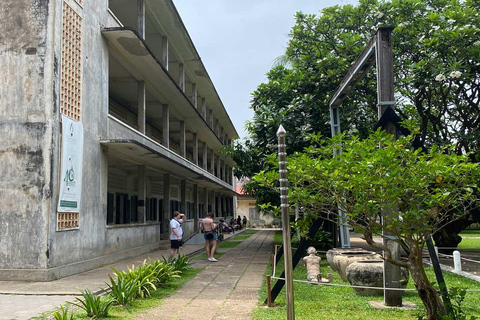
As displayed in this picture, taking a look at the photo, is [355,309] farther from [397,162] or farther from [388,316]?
[397,162]

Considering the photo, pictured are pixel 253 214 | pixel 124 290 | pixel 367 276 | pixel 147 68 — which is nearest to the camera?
pixel 124 290

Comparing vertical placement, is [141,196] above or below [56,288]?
above

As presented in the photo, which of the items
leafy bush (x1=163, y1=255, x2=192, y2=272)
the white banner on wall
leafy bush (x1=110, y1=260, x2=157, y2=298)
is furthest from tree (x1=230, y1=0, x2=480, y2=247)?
leafy bush (x1=110, y1=260, x2=157, y2=298)

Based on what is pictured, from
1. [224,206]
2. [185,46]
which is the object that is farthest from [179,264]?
[224,206]

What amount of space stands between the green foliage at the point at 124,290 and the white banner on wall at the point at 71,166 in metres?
3.18

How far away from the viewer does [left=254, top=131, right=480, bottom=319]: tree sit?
15.8 feet

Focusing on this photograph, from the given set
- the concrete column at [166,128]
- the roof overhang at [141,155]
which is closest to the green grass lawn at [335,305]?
the roof overhang at [141,155]

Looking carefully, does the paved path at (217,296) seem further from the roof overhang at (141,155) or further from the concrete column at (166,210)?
the concrete column at (166,210)

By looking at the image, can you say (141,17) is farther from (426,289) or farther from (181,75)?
(426,289)

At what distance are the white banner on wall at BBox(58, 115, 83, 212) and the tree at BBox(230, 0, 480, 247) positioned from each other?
20.6ft

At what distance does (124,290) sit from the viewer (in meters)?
7.15

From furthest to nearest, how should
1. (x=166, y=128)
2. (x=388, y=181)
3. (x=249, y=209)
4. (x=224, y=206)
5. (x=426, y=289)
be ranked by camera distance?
(x=249, y=209)
(x=224, y=206)
(x=166, y=128)
(x=426, y=289)
(x=388, y=181)

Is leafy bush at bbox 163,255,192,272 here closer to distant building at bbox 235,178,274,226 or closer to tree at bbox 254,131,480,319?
tree at bbox 254,131,480,319

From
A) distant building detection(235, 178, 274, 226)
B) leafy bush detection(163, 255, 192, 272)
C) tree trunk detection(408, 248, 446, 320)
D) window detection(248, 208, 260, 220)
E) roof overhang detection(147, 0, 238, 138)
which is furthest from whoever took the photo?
window detection(248, 208, 260, 220)
